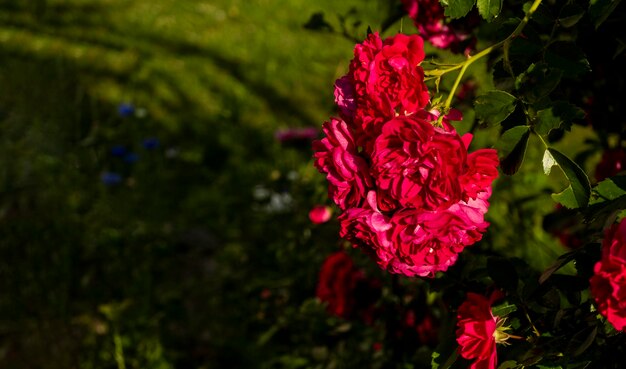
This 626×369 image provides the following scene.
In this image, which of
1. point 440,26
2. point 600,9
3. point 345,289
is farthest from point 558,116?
point 345,289

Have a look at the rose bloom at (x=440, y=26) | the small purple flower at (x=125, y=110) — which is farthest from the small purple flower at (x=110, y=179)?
the rose bloom at (x=440, y=26)

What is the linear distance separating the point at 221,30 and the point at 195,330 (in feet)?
8.13

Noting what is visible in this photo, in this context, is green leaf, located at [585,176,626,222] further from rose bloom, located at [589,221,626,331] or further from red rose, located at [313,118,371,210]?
red rose, located at [313,118,371,210]

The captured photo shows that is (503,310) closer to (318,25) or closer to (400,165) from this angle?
(400,165)

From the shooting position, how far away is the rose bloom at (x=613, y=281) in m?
0.79

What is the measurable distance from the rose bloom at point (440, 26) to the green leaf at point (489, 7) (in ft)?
1.20

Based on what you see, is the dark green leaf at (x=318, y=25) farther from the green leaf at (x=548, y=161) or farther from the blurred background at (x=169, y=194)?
Result: the green leaf at (x=548, y=161)

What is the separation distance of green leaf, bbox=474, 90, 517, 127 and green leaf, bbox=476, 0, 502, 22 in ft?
0.33

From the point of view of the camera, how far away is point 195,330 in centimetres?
265

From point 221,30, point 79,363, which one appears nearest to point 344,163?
point 79,363

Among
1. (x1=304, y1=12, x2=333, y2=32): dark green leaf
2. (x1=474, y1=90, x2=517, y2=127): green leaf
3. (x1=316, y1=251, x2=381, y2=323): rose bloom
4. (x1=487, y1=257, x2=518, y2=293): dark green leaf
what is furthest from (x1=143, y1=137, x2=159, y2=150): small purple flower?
(x1=474, y1=90, x2=517, y2=127): green leaf

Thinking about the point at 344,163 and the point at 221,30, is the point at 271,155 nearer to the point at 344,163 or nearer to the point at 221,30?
the point at 221,30

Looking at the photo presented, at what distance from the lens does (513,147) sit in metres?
1.01

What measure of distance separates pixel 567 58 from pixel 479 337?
0.41 meters
